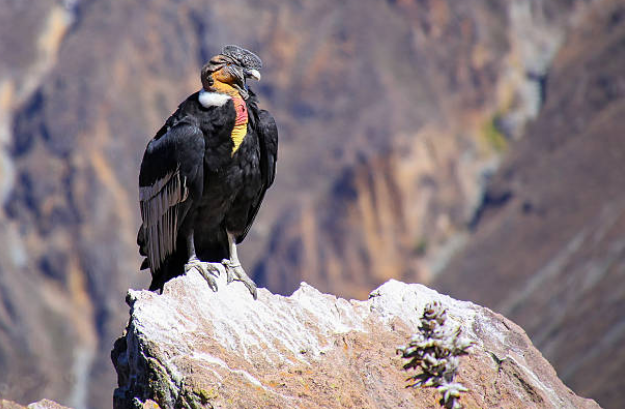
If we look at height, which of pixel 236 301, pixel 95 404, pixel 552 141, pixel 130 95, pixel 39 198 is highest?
pixel 130 95

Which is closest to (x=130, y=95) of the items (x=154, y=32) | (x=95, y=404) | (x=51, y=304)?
(x=154, y=32)

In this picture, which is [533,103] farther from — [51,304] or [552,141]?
[51,304]

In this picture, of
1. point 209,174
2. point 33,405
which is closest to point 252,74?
point 209,174

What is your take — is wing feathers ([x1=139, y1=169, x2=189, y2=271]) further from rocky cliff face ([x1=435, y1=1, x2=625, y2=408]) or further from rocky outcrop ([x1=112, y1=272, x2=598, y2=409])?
rocky cliff face ([x1=435, y1=1, x2=625, y2=408])

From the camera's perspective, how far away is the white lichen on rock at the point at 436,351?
14062 millimetres

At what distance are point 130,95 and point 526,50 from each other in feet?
155

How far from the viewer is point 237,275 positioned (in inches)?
611

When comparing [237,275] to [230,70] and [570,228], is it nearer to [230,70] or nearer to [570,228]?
[230,70]

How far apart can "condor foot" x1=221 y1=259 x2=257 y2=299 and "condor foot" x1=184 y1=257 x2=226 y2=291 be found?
12cm

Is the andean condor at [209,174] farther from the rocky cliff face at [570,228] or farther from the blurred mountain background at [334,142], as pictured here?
the blurred mountain background at [334,142]

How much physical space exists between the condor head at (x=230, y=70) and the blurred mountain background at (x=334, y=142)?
84.4 m

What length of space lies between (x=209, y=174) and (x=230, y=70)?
1384 mm

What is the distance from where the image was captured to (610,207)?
9962 cm


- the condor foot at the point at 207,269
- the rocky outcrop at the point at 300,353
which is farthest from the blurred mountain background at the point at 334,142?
the condor foot at the point at 207,269
